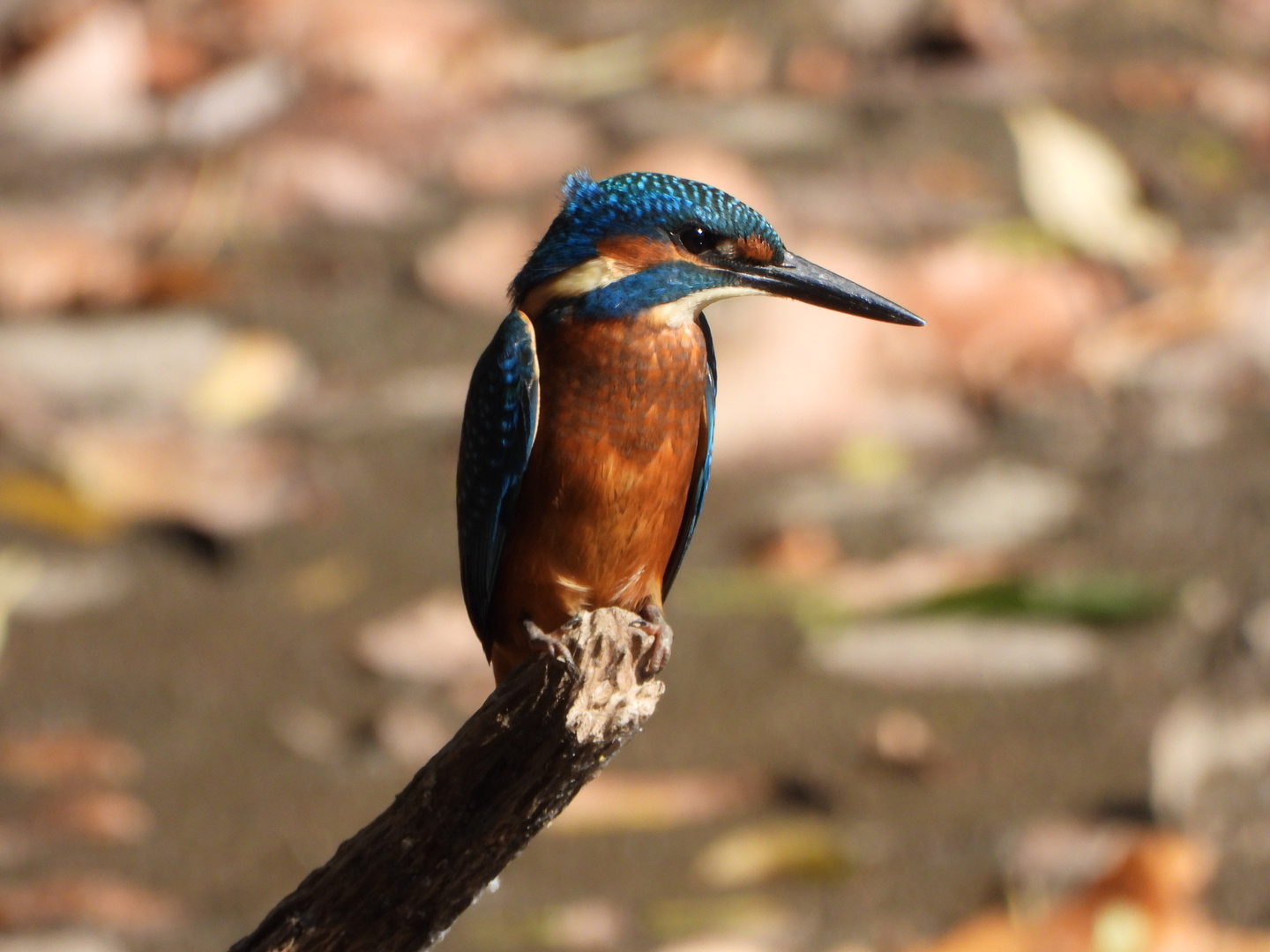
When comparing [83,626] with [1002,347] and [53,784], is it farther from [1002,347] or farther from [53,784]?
[1002,347]

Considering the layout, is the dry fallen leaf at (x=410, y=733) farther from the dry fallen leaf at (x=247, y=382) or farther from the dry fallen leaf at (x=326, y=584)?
the dry fallen leaf at (x=247, y=382)

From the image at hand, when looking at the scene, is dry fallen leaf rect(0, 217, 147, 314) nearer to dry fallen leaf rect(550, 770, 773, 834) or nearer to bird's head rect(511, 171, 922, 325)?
dry fallen leaf rect(550, 770, 773, 834)

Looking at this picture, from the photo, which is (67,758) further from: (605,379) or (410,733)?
(605,379)

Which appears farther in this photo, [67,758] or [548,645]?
[67,758]

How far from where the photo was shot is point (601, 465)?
7.91 feet

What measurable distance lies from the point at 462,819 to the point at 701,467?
2.66 ft

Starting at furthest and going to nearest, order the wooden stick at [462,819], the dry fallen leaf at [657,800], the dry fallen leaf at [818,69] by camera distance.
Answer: the dry fallen leaf at [818,69], the dry fallen leaf at [657,800], the wooden stick at [462,819]

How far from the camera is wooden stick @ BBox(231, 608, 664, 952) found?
6.31 feet

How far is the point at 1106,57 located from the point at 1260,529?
7.00ft

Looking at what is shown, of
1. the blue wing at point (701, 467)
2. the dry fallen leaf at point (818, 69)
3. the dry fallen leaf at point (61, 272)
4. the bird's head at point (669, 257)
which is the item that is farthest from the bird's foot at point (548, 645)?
the dry fallen leaf at point (818, 69)

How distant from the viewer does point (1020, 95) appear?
546 cm

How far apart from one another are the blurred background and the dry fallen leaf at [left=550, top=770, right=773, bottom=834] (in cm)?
1

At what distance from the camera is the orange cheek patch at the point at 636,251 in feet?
7.69

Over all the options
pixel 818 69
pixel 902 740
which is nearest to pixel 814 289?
pixel 902 740
